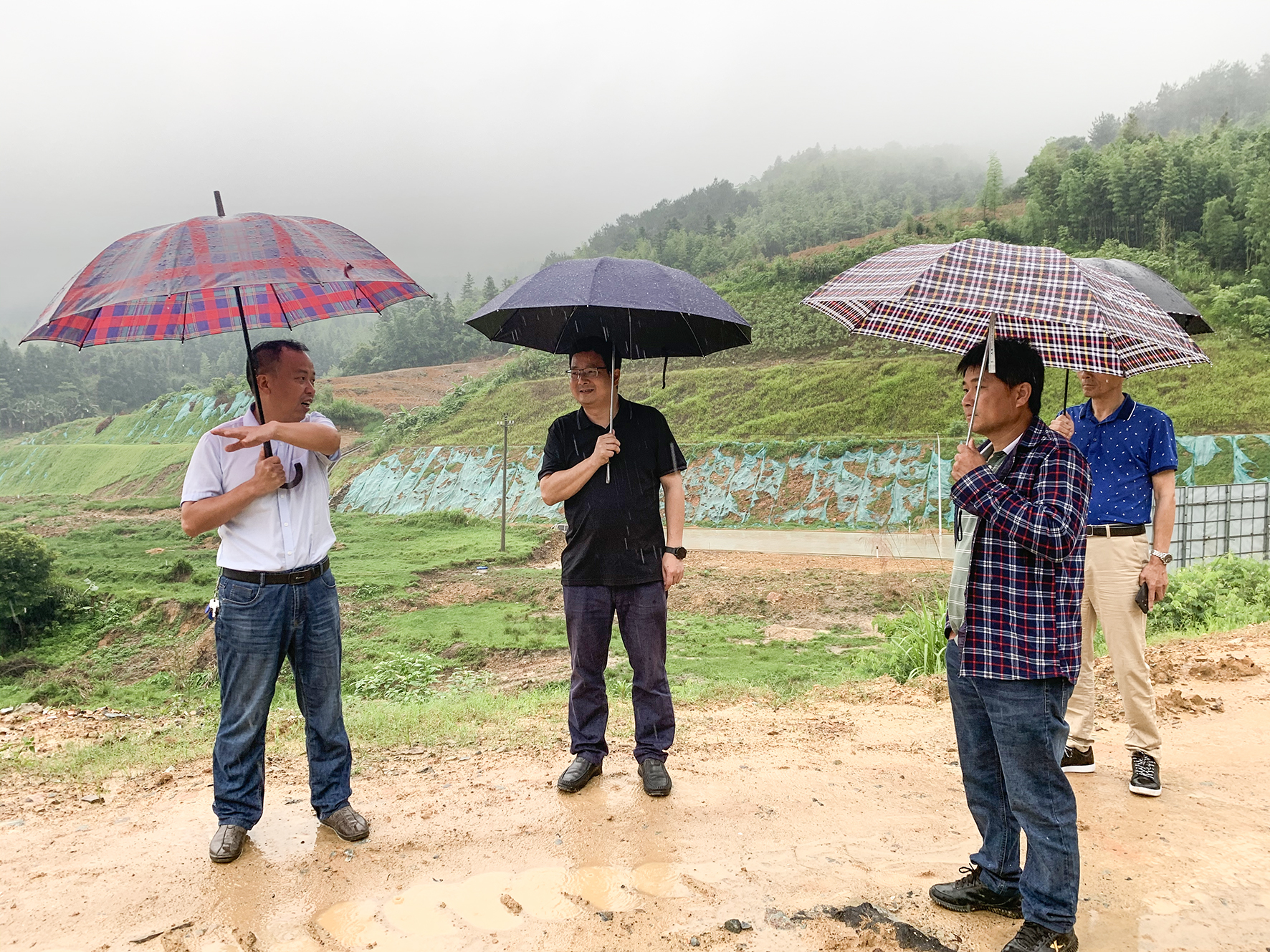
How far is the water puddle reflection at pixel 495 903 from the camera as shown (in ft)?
7.67

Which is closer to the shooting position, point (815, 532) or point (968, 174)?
point (815, 532)

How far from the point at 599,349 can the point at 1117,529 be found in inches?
85.0

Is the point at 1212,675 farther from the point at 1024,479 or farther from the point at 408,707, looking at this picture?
the point at 408,707

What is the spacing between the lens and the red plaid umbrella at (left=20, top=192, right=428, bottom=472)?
89.4 inches

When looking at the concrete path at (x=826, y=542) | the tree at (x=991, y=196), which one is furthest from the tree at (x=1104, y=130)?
the concrete path at (x=826, y=542)

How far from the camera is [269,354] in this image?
2680 millimetres

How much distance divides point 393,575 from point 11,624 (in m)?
6.39

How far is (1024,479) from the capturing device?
210 cm

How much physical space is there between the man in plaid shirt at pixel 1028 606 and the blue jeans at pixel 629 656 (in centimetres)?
125

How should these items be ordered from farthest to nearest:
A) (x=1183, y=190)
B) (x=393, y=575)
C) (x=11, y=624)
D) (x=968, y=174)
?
(x=968, y=174), (x=1183, y=190), (x=393, y=575), (x=11, y=624)

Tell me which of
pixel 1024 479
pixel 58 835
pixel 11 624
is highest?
pixel 1024 479

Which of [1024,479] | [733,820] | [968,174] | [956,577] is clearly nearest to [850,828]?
[733,820]

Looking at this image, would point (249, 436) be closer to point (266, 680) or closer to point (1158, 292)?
point (266, 680)

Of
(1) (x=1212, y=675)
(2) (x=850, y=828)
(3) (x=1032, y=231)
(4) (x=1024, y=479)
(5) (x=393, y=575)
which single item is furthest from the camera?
(3) (x=1032, y=231)
